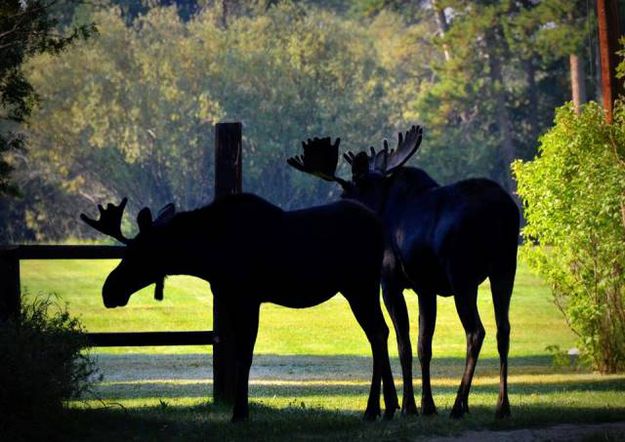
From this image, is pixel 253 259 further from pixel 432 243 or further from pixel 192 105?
pixel 192 105

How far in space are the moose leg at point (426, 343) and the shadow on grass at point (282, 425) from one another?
26 cm

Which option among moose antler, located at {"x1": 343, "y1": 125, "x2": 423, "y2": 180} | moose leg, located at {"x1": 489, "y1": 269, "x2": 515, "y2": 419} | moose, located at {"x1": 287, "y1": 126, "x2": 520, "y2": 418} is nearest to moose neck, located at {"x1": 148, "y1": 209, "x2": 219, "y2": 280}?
moose, located at {"x1": 287, "y1": 126, "x2": 520, "y2": 418}

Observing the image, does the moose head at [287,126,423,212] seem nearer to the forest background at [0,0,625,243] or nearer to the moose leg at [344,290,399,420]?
the moose leg at [344,290,399,420]

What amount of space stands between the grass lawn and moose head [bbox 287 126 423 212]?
6.87 feet

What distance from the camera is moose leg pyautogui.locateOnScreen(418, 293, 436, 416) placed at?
507 inches

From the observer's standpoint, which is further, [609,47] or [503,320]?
[609,47]

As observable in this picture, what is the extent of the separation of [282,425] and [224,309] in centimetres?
238

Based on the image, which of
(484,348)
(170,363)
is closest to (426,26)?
(484,348)

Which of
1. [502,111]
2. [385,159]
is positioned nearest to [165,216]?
[385,159]

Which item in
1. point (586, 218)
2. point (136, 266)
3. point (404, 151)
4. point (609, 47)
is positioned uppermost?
point (609, 47)

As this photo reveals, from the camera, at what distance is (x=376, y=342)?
12.3 m

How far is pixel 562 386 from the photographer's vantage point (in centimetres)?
1736

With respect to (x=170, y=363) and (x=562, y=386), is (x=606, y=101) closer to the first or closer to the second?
(x=562, y=386)

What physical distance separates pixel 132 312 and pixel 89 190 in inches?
1587
